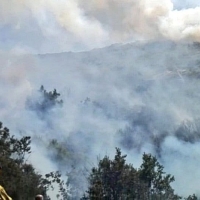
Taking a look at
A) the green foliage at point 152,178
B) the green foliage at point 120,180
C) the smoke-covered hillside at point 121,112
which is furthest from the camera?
the smoke-covered hillside at point 121,112

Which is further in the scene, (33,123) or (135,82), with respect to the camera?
(135,82)

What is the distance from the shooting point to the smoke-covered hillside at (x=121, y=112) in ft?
311

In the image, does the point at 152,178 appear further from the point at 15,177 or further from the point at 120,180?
the point at 15,177

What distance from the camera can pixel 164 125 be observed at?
110m

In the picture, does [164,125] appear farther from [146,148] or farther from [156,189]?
[156,189]

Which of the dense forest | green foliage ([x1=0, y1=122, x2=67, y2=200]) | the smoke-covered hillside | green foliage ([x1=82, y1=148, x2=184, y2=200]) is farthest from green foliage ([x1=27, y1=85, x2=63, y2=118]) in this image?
green foliage ([x1=82, y1=148, x2=184, y2=200])

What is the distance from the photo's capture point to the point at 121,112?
112 m

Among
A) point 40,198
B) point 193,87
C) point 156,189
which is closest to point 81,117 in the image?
point 193,87

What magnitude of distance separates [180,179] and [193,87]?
2880cm

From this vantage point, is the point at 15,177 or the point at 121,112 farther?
the point at 121,112

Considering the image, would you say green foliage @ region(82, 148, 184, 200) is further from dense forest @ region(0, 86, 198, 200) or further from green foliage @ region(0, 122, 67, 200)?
green foliage @ region(0, 122, 67, 200)

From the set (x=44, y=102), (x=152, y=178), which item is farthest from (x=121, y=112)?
(x=152, y=178)

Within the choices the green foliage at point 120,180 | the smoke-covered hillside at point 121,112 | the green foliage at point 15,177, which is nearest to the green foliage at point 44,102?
the smoke-covered hillside at point 121,112

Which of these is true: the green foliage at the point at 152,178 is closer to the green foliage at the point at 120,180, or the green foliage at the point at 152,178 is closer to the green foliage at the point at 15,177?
the green foliage at the point at 120,180
